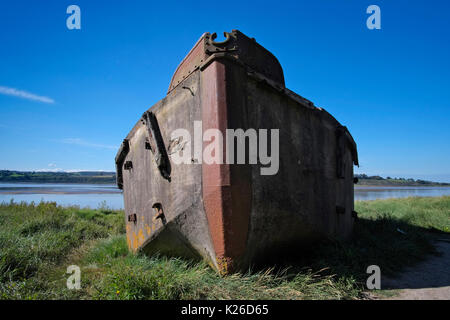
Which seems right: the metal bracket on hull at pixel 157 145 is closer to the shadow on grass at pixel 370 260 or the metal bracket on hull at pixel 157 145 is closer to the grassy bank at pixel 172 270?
the grassy bank at pixel 172 270

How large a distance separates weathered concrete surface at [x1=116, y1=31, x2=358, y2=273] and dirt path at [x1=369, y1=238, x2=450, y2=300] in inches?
42.4

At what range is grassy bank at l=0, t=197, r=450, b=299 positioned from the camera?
248cm

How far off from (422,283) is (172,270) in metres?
3.20

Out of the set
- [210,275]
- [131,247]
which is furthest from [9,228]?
[210,275]

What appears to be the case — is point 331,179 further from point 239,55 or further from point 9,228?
point 9,228

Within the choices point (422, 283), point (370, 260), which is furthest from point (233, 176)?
point (422, 283)

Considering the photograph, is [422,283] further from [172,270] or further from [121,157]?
[121,157]

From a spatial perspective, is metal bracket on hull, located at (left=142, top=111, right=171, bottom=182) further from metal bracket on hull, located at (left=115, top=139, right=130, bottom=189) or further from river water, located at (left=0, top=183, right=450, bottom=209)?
river water, located at (left=0, top=183, right=450, bottom=209)

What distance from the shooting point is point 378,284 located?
9.89 ft

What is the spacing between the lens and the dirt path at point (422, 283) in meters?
2.78

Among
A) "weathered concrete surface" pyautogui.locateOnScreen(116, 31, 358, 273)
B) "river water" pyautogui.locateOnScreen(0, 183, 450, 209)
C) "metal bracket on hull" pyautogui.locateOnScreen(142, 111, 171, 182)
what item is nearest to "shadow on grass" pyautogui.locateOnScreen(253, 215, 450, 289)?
"weathered concrete surface" pyautogui.locateOnScreen(116, 31, 358, 273)

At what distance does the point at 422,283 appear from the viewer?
320 centimetres

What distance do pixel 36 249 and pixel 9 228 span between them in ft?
6.85

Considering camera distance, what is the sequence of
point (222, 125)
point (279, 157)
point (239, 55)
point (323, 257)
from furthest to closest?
point (323, 257) < point (279, 157) < point (239, 55) < point (222, 125)
